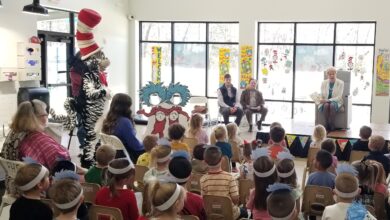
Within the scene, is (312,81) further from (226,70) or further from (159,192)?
(159,192)

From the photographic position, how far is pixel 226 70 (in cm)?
1156

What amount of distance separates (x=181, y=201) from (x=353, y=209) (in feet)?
3.08

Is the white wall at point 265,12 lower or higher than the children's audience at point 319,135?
higher

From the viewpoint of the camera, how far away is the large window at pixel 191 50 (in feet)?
37.7

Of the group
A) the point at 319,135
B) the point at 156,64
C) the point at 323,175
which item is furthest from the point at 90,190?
the point at 156,64

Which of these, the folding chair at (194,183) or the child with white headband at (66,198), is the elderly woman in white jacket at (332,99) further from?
the child with white headband at (66,198)

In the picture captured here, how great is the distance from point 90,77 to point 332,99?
16.1 feet

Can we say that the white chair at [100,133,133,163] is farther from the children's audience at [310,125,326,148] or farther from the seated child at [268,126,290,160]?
the children's audience at [310,125,326,148]

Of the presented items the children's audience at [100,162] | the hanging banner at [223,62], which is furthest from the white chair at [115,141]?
the hanging banner at [223,62]

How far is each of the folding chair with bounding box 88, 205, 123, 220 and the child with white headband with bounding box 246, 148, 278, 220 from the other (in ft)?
3.04

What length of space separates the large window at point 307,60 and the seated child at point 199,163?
21.9 feet

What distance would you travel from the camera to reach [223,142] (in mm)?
5145

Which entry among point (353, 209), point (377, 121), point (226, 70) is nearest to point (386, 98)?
point (377, 121)

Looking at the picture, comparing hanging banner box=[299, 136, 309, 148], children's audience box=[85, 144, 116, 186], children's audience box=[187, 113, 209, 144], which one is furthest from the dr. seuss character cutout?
children's audience box=[85, 144, 116, 186]
